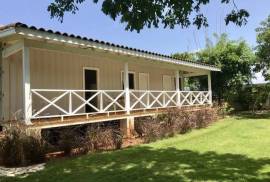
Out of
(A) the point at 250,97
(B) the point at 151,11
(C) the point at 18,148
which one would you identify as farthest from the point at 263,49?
(B) the point at 151,11

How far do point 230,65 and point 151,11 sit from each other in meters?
19.7

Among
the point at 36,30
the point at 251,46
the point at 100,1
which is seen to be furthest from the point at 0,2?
the point at 251,46

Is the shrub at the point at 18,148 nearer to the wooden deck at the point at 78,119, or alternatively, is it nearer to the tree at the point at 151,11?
the wooden deck at the point at 78,119

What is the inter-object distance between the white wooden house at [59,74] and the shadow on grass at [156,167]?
2.25 m

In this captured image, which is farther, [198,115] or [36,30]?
[198,115]

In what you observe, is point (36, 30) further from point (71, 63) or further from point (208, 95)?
point (208, 95)

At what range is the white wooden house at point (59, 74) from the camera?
10070mm

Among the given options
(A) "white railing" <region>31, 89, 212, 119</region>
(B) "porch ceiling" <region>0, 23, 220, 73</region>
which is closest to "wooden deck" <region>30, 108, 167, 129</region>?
(A) "white railing" <region>31, 89, 212, 119</region>

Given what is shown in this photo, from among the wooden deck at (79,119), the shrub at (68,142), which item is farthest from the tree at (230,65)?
the shrub at (68,142)

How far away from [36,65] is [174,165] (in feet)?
21.4

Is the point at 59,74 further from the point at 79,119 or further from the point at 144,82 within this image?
the point at 144,82

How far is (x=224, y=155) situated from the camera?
9.77m

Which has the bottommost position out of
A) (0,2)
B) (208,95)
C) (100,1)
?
(208,95)

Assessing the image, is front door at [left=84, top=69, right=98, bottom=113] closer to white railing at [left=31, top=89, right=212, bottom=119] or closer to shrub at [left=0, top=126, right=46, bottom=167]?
white railing at [left=31, top=89, right=212, bottom=119]
